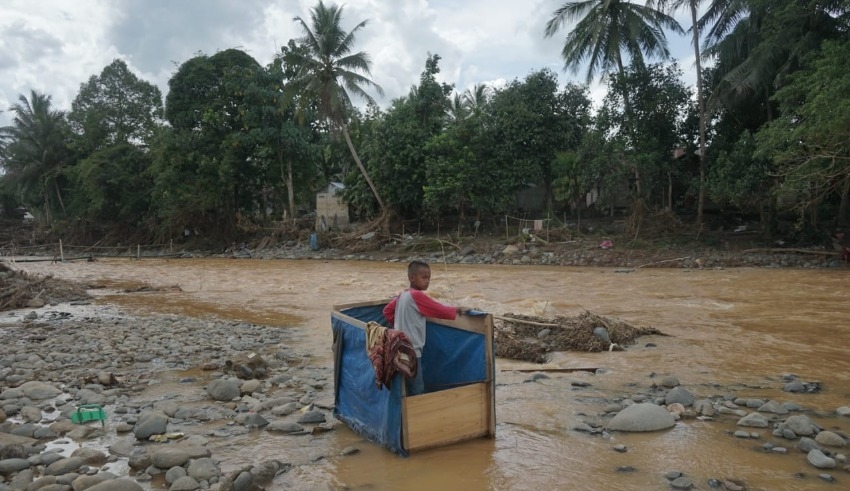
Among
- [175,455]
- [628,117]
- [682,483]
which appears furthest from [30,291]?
[628,117]

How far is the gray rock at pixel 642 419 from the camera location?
4996 millimetres

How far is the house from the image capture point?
103 feet

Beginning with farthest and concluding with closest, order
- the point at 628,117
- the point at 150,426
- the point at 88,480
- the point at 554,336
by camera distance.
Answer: the point at 628,117
the point at 554,336
the point at 150,426
the point at 88,480

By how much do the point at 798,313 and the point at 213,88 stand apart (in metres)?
29.0

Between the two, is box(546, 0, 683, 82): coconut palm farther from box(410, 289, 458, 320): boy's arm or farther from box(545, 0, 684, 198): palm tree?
box(410, 289, 458, 320): boy's arm

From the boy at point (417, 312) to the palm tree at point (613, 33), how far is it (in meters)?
20.8

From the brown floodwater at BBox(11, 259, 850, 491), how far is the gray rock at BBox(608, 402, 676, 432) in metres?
0.09

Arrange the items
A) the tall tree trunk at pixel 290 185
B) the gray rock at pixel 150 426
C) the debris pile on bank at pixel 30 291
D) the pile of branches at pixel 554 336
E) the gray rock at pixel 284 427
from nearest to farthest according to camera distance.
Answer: the gray rock at pixel 150 426 → the gray rock at pixel 284 427 → the pile of branches at pixel 554 336 → the debris pile on bank at pixel 30 291 → the tall tree trunk at pixel 290 185

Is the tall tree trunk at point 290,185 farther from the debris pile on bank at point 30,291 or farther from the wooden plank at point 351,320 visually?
the wooden plank at point 351,320

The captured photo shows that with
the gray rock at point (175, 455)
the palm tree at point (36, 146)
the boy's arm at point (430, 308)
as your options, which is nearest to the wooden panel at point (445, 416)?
the boy's arm at point (430, 308)

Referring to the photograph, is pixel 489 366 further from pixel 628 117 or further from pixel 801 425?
pixel 628 117

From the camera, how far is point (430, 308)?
4.49 m

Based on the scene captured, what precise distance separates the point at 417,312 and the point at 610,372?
11.1ft

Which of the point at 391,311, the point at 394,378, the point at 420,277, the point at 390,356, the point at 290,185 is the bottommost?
the point at 394,378
